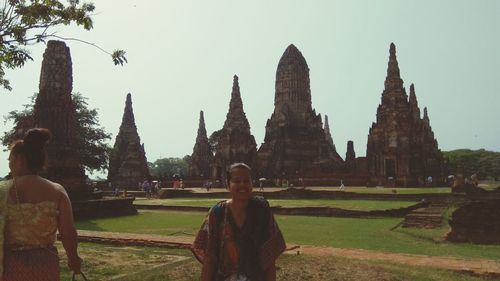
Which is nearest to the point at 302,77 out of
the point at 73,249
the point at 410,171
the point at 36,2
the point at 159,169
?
the point at 410,171

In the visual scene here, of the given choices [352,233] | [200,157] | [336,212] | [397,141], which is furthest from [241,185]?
[200,157]

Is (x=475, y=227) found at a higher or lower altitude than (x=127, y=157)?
lower

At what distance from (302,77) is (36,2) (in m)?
35.8

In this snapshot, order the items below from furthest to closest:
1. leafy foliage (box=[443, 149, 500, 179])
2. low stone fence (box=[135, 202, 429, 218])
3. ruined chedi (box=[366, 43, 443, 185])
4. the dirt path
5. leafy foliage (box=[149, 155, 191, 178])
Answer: leafy foliage (box=[149, 155, 191, 178])
leafy foliage (box=[443, 149, 500, 179])
ruined chedi (box=[366, 43, 443, 185])
low stone fence (box=[135, 202, 429, 218])
the dirt path

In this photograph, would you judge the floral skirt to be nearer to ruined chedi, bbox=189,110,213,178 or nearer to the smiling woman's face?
the smiling woman's face

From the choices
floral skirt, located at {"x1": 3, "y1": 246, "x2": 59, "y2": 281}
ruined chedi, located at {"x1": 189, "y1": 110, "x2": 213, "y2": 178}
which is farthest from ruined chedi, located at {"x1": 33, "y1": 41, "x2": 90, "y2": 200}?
ruined chedi, located at {"x1": 189, "y1": 110, "x2": 213, "y2": 178}

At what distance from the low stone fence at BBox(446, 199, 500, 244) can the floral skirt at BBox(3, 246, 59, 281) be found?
8.48 meters

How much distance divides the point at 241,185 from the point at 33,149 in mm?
1393

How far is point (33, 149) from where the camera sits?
298 centimetres

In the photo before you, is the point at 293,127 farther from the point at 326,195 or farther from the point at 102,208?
the point at 102,208

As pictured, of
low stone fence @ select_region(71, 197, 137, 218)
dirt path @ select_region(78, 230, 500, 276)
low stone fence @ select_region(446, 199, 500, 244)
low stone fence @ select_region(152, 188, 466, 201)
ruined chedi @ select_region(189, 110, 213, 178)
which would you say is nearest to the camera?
dirt path @ select_region(78, 230, 500, 276)

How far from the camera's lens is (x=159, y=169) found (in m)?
97.3

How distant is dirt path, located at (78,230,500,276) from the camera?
5.70 m

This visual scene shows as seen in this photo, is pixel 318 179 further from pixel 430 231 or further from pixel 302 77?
pixel 430 231
